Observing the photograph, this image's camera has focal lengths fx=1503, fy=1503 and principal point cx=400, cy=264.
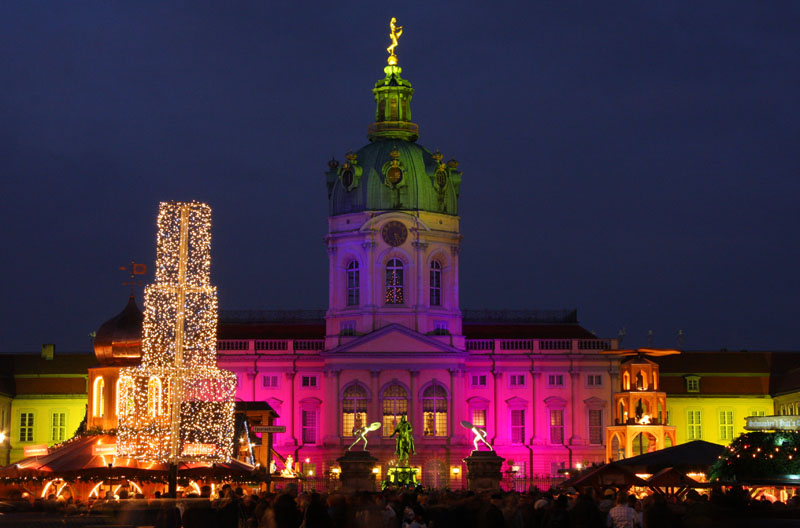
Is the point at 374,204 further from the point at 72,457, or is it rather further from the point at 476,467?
the point at 72,457

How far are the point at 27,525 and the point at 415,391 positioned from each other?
74.0 m

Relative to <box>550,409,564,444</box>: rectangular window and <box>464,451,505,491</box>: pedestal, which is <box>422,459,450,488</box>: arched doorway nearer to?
<box>550,409,564,444</box>: rectangular window

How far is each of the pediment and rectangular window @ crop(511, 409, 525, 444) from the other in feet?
20.4

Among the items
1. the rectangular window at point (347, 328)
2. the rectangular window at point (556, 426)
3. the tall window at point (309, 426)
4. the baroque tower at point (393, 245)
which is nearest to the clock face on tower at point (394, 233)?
the baroque tower at point (393, 245)

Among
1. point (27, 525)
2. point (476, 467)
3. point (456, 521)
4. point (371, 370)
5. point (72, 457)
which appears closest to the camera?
point (27, 525)

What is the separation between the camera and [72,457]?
5359cm

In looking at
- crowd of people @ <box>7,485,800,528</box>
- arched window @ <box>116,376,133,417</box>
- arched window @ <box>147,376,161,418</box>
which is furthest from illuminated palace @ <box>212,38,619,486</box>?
crowd of people @ <box>7,485,800,528</box>

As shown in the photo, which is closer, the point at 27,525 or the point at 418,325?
the point at 27,525

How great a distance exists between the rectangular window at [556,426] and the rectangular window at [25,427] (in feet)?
109

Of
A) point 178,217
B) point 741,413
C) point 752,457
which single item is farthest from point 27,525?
point 741,413

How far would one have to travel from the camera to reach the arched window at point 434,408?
90625 mm

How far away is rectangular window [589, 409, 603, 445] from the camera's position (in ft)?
305

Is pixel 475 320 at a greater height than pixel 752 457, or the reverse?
pixel 475 320

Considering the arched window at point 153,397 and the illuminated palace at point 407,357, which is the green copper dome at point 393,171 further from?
the arched window at point 153,397
